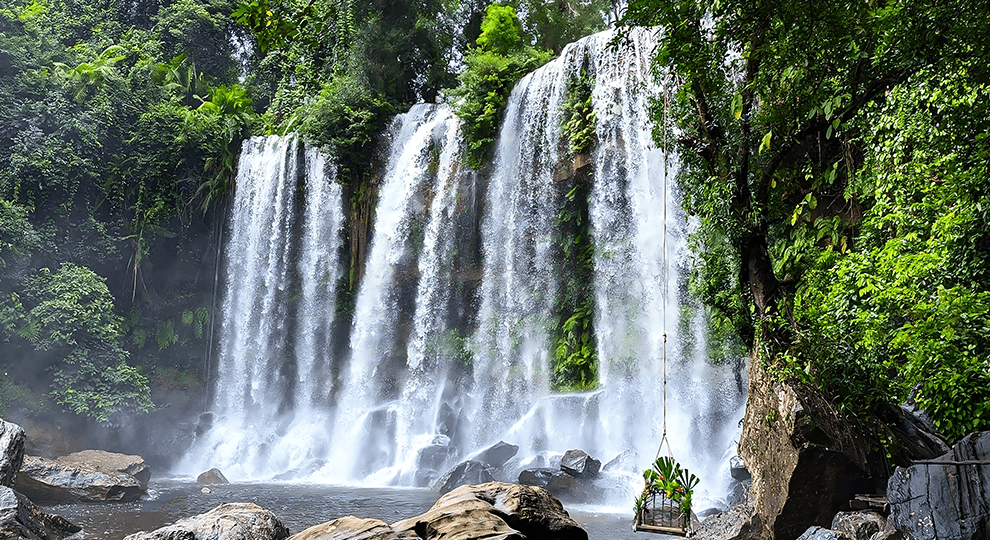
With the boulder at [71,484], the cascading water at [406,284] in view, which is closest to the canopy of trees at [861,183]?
the boulder at [71,484]

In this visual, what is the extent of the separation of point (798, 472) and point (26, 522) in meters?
8.28

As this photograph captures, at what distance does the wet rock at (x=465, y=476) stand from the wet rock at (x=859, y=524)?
6.65 m

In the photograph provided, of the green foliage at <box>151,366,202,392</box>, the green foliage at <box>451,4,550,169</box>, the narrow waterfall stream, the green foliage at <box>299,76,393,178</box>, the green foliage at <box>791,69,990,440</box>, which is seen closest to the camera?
the green foliage at <box>791,69,990,440</box>

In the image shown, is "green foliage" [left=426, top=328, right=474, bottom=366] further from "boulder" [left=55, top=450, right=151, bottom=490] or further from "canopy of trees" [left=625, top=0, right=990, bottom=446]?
"canopy of trees" [left=625, top=0, right=990, bottom=446]

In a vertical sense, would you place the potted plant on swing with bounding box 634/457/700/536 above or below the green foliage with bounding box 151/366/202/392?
below

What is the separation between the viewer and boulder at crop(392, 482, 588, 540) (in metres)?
4.32

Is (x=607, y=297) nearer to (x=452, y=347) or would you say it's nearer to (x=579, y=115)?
(x=579, y=115)

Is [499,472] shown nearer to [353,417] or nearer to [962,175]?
[353,417]

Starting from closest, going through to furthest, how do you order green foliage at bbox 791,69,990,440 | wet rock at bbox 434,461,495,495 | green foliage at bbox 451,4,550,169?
green foliage at bbox 791,69,990,440 < wet rock at bbox 434,461,495,495 < green foliage at bbox 451,4,550,169

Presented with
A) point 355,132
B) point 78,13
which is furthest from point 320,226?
point 78,13

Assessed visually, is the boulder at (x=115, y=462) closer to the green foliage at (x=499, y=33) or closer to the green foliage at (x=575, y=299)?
the green foliage at (x=575, y=299)

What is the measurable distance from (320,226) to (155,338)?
5.42 m

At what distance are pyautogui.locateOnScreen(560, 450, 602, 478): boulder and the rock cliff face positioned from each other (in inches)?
184

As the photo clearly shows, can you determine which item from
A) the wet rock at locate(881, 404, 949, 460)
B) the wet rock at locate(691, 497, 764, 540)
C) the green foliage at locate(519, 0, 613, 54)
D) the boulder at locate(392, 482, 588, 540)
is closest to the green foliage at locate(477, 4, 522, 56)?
the green foliage at locate(519, 0, 613, 54)
